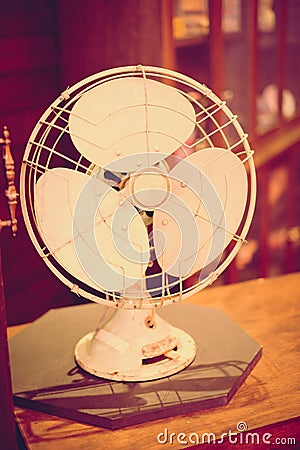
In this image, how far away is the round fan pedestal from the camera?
1511mm

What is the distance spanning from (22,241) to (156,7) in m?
0.79

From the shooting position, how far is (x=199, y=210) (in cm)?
144

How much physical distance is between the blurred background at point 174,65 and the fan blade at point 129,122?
1.97 feet

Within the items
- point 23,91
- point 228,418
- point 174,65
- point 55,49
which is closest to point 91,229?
point 228,418

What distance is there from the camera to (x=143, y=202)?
1396mm

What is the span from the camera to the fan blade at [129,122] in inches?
53.8

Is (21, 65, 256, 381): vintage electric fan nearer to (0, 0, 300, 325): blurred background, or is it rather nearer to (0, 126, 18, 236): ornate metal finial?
(0, 126, 18, 236): ornate metal finial

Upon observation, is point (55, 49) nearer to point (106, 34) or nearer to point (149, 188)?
point (106, 34)

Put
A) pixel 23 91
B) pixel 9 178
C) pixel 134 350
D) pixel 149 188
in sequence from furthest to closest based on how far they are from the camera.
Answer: pixel 23 91 → pixel 134 350 → pixel 149 188 → pixel 9 178

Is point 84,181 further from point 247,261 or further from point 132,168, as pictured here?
point 247,261

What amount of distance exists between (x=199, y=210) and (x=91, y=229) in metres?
0.23

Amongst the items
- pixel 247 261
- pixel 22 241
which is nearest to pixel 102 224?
pixel 22 241

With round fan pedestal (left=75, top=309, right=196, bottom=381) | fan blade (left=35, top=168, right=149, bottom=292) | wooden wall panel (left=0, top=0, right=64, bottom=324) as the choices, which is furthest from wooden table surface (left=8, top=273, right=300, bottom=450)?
wooden wall panel (left=0, top=0, right=64, bottom=324)

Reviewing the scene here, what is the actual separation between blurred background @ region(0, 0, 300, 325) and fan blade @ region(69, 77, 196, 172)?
601mm
